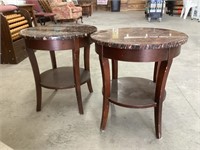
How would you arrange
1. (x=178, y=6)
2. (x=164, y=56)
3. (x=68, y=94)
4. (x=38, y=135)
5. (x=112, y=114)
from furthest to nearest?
(x=178, y=6) → (x=68, y=94) → (x=112, y=114) → (x=38, y=135) → (x=164, y=56)

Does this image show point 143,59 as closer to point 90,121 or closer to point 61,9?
point 90,121

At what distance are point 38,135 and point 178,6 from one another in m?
8.49

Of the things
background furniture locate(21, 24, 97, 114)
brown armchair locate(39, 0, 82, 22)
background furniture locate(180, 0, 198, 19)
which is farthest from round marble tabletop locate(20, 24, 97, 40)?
background furniture locate(180, 0, 198, 19)

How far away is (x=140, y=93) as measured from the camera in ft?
5.49

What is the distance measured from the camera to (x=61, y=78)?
79.0 inches

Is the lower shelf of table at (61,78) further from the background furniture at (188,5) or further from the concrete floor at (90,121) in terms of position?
the background furniture at (188,5)

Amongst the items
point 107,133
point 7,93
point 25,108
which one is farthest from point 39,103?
point 107,133

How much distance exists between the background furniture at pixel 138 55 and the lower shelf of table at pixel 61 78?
14.7 inches

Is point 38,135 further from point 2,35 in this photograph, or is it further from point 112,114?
point 2,35

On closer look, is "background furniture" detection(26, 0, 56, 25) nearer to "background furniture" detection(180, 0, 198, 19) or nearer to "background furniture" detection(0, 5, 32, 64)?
"background furniture" detection(0, 5, 32, 64)

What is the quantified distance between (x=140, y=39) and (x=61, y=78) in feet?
3.12

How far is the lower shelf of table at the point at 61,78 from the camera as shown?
1.86 m

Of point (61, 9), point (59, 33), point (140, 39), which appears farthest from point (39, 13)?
point (140, 39)

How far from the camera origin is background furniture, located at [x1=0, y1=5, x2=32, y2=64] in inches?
119
